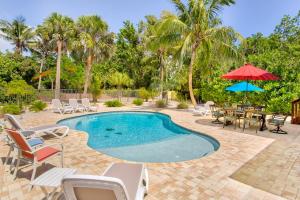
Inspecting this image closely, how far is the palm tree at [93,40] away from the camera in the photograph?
61.1 ft

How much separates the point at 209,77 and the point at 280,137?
10.0 meters

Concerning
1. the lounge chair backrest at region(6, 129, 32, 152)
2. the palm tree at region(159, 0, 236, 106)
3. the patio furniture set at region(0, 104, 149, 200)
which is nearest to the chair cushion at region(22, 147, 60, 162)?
the patio furniture set at region(0, 104, 149, 200)

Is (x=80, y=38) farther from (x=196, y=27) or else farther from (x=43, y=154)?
(x=43, y=154)

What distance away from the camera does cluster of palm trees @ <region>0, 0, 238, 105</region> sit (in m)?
13.3

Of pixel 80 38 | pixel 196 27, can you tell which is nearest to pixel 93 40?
pixel 80 38

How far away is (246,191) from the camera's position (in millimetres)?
3504

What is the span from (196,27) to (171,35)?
1820mm

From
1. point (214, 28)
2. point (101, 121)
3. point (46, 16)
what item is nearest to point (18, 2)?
point (46, 16)

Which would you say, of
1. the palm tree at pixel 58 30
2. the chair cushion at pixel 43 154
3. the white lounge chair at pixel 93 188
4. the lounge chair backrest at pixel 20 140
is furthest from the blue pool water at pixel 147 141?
the palm tree at pixel 58 30

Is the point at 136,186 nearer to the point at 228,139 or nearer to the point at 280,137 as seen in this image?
the point at 228,139

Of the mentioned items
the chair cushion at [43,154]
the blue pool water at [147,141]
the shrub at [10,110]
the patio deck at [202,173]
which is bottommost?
the blue pool water at [147,141]

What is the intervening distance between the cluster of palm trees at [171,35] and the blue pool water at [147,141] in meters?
5.95

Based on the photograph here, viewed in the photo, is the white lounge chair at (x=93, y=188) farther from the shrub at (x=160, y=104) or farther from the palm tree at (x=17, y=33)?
the palm tree at (x=17, y=33)

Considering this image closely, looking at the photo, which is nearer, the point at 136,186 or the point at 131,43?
the point at 136,186
